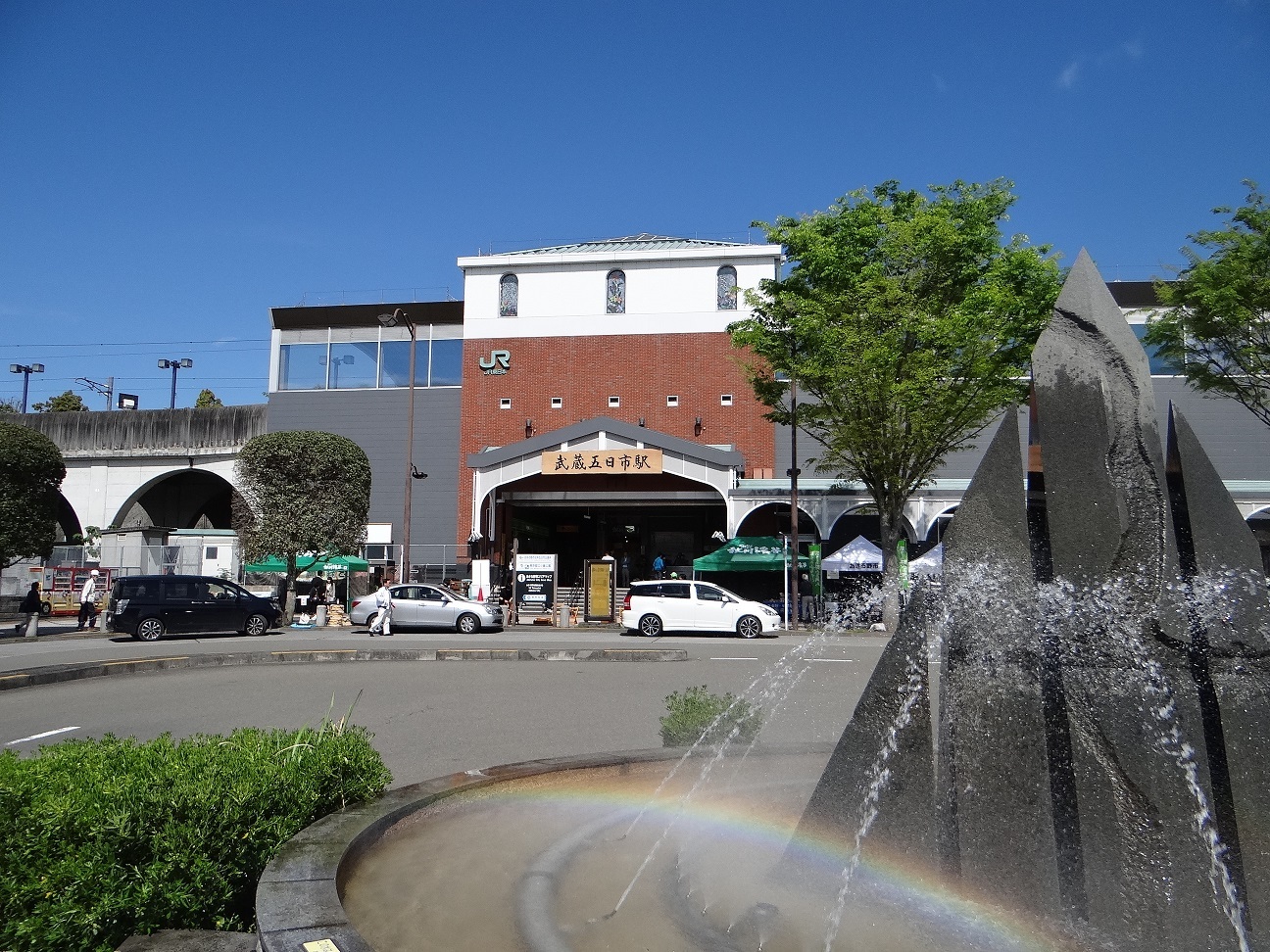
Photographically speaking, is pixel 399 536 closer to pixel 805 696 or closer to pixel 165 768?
pixel 805 696

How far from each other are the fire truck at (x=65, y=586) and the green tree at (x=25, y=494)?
6347 mm

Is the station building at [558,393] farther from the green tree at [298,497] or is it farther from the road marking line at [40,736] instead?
the road marking line at [40,736]

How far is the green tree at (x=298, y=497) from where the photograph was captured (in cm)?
3019

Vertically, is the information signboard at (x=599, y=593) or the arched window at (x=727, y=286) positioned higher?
the arched window at (x=727, y=286)

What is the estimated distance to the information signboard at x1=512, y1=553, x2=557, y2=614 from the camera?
30.5 meters

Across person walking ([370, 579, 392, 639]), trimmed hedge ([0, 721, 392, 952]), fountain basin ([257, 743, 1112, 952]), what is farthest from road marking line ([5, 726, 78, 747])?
person walking ([370, 579, 392, 639])

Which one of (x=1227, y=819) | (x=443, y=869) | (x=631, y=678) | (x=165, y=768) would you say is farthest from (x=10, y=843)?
(x=631, y=678)

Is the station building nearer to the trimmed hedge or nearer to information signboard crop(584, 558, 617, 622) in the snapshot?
information signboard crop(584, 558, 617, 622)

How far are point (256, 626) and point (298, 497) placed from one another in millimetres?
6489

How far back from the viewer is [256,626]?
81.9 feet

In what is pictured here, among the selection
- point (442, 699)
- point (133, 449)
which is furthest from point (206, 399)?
point (442, 699)

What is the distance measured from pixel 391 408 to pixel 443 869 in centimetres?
3870

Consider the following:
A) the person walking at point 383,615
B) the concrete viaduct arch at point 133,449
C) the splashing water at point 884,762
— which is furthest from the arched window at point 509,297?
the splashing water at point 884,762

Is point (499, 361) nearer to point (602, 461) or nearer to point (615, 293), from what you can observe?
point (615, 293)
